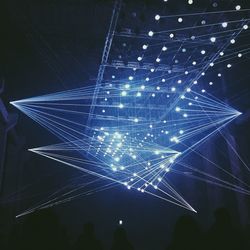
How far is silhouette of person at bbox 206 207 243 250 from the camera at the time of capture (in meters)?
2.73

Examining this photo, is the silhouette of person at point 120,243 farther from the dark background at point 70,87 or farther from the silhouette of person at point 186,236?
the dark background at point 70,87

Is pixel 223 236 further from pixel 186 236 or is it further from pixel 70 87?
pixel 70 87

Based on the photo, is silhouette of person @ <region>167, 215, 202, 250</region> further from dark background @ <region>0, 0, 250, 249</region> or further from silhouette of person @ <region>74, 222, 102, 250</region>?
dark background @ <region>0, 0, 250, 249</region>

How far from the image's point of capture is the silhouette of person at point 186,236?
2801mm

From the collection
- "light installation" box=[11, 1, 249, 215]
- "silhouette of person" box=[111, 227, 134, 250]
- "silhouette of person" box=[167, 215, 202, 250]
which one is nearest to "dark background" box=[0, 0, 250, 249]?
"light installation" box=[11, 1, 249, 215]

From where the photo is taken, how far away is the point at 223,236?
276 centimetres

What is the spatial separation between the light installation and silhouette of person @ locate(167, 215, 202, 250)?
5.85 m

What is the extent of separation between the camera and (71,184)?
1581 cm

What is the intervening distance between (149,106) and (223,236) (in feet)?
33.8

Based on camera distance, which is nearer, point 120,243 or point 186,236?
point 186,236

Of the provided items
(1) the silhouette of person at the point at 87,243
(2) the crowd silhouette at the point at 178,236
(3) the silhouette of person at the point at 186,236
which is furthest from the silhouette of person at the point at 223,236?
(1) the silhouette of person at the point at 87,243

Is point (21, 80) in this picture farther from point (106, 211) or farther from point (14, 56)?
point (106, 211)

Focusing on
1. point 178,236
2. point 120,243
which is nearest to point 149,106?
point 120,243

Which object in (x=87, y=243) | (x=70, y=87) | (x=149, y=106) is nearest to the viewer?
(x=87, y=243)
